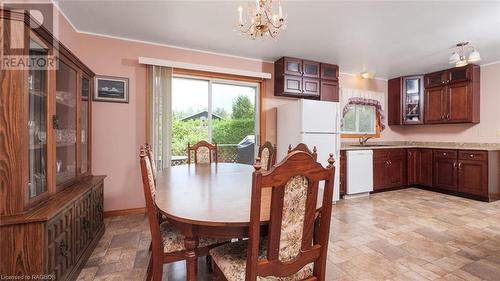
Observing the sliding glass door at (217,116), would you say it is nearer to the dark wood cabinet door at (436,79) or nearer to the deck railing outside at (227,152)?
the deck railing outside at (227,152)

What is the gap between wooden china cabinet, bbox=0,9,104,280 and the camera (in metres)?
1.28

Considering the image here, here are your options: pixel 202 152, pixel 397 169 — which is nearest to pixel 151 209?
pixel 202 152

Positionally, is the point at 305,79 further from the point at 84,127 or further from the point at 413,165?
the point at 84,127

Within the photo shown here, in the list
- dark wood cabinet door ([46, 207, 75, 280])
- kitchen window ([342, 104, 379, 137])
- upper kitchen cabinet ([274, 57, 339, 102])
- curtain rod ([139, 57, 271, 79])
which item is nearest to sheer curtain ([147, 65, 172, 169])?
curtain rod ([139, 57, 271, 79])

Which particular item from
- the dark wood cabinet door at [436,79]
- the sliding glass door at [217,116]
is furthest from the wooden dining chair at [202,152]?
the dark wood cabinet door at [436,79]

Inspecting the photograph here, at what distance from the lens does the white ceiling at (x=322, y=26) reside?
2305 mm

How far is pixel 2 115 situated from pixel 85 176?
1.29 meters

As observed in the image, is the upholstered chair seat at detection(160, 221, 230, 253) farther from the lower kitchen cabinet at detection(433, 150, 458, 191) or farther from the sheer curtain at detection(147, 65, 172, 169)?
the lower kitchen cabinet at detection(433, 150, 458, 191)

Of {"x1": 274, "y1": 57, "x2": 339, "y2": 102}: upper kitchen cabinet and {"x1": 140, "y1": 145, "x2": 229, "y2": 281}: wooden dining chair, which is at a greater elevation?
{"x1": 274, "y1": 57, "x2": 339, "y2": 102}: upper kitchen cabinet

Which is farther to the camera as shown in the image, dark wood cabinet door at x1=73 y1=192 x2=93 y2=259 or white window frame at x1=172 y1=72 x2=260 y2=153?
white window frame at x1=172 y1=72 x2=260 y2=153

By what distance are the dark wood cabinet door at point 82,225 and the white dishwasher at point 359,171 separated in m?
3.73

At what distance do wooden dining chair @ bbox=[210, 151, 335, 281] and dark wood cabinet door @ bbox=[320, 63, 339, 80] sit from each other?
3382mm

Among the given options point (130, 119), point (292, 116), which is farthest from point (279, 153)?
point (130, 119)

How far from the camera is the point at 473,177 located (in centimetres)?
391
